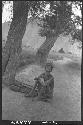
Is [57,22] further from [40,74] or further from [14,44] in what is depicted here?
[40,74]

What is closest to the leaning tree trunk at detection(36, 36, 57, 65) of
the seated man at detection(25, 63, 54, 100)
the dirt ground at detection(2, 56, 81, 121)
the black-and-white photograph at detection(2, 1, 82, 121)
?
the black-and-white photograph at detection(2, 1, 82, 121)

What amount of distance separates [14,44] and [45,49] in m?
5.58

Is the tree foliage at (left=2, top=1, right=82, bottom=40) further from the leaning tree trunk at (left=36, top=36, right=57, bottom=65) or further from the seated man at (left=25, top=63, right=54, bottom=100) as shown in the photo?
the seated man at (left=25, top=63, right=54, bottom=100)

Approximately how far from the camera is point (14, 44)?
17703mm

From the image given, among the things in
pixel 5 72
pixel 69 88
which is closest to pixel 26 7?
pixel 5 72

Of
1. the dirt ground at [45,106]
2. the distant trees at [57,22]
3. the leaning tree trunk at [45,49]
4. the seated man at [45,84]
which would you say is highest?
the distant trees at [57,22]

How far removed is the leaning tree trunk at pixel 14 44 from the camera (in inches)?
686

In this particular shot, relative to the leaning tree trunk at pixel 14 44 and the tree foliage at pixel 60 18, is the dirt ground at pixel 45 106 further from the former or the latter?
the tree foliage at pixel 60 18

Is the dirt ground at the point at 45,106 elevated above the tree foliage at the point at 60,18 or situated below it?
below

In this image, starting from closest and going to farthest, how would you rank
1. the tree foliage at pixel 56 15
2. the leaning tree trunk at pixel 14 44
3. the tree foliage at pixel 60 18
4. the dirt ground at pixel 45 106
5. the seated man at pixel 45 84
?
the dirt ground at pixel 45 106, the seated man at pixel 45 84, the leaning tree trunk at pixel 14 44, the tree foliage at pixel 56 15, the tree foliage at pixel 60 18

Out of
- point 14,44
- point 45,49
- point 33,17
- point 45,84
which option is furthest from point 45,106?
point 45,49

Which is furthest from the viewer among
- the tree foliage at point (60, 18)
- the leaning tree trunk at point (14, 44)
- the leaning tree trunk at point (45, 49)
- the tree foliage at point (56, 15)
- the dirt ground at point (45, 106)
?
the leaning tree trunk at point (45, 49)

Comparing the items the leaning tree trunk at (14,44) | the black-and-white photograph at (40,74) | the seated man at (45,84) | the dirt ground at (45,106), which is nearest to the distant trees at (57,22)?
the black-and-white photograph at (40,74)

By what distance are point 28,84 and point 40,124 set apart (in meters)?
6.11
